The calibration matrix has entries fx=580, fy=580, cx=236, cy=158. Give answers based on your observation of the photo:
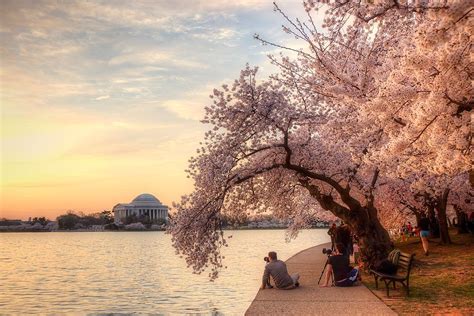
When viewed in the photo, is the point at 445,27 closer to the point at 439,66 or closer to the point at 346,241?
the point at 439,66

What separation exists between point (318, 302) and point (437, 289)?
13.8 feet

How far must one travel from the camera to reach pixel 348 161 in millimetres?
22109

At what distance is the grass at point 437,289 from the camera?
45.2ft

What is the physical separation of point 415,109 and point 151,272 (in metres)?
26.6

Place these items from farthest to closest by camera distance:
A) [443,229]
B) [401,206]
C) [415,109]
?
[401,206] → [443,229] → [415,109]

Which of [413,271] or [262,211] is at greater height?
[262,211]

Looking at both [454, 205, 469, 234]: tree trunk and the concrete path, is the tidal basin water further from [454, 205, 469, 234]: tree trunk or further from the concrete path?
[454, 205, 469, 234]: tree trunk

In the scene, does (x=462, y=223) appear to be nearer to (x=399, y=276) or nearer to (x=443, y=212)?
(x=443, y=212)

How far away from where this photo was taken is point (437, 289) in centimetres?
1717

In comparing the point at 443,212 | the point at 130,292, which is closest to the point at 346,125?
the point at 130,292

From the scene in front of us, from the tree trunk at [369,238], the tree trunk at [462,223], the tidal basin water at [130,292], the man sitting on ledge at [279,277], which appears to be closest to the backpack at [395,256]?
the tree trunk at [369,238]

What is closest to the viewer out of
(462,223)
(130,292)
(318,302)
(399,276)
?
(318,302)

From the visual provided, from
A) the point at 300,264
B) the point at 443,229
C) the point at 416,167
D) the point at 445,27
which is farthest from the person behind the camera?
the point at 443,229

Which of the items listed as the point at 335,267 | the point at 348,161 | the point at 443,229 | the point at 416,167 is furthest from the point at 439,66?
the point at 443,229
